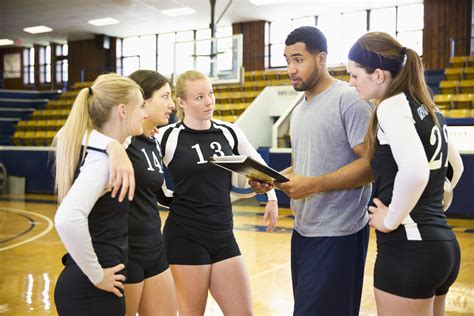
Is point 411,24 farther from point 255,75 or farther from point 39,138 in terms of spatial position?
point 39,138

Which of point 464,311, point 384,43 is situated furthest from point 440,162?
point 464,311

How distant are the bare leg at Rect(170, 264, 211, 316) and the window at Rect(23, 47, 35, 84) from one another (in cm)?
2379

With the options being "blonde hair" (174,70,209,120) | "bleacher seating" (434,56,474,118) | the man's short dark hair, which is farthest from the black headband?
"bleacher seating" (434,56,474,118)

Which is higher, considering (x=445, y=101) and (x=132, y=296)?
(x=445, y=101)

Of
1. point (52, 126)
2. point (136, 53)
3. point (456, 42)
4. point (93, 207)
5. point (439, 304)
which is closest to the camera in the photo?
point (93, 207)

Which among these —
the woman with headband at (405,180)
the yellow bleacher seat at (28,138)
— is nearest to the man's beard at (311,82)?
the woman with headband at (405,180)

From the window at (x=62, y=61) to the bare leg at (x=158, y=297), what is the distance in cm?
2267

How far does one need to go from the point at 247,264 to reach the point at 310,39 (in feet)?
13.3

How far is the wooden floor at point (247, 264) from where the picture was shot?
15.0 feet

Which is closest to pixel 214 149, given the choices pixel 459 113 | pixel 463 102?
pixel 459 113

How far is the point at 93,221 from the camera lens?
195 centimetres

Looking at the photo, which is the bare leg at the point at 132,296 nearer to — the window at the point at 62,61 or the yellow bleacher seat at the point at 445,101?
the yellow bleacher seat at the point at 445,101

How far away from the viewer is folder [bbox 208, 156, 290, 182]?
7.46ft

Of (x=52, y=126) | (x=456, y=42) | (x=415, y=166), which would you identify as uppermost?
(x=456, y=42)
